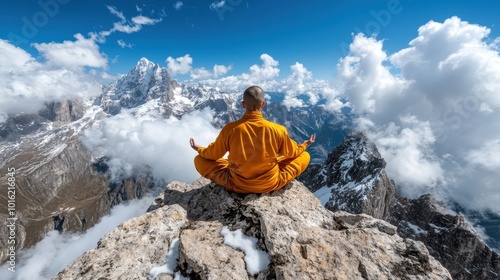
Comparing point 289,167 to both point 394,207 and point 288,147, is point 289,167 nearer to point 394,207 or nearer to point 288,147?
point 288,147

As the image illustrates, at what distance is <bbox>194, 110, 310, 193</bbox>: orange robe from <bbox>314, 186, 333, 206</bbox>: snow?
126 metres

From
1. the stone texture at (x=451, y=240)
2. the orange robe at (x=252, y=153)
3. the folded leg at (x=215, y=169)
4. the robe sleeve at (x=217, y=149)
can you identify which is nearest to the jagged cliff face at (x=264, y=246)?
the orange robe at (x=252, y=153)

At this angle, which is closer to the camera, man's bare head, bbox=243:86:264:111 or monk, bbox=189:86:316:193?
man's bare head, bbox=243:86:264:111

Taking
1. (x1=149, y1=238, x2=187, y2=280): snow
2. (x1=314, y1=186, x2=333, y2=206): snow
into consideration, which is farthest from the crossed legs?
(x1=314, y1=186, x2=333, y2=206): snow

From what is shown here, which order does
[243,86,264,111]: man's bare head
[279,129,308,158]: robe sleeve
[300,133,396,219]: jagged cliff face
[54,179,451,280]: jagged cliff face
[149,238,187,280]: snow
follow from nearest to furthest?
[54,179,451,280]: jagged cliff face < [149,238,187,280]: snow < [243,86,264,111]: man's bare head < [279,129,308,158]: robe sleeve < [300,133,396,219]: jagged cliff face

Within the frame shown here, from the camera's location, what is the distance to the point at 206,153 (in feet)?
29.1

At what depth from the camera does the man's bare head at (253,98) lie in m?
7.81

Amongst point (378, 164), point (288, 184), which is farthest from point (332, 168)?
point (288, 184)

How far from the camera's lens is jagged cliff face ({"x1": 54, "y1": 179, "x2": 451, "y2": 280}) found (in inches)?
239

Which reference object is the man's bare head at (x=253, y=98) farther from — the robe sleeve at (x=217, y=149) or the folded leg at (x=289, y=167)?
the folded leg at (x=289, y=167)

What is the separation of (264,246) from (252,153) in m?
2.73

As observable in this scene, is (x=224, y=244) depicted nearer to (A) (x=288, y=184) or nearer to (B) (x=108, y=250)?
(B) (x=108, y=250)

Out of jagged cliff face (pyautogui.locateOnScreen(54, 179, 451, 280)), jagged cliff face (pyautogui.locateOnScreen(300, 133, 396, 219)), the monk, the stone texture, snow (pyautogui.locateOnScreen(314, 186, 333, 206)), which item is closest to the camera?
jagged cliff face (pyautogui.locateOnScreen(54, 179, 451, 280))

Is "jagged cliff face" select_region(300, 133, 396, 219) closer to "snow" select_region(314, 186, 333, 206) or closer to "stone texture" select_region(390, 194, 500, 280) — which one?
"snow" select_region(314, 186, 333, 206)
